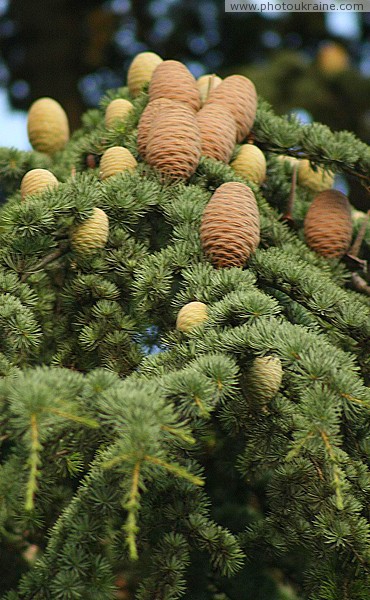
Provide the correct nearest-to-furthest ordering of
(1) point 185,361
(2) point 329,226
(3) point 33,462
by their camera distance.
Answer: (3) point 33,462
(1) point 185,361
(2) point 329,226

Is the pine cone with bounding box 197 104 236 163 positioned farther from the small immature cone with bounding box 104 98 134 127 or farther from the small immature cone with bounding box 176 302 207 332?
the small immature cone with bounding box 176 302 207 332

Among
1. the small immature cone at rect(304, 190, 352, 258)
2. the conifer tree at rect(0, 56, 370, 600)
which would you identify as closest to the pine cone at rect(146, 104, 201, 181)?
the conifer tree at rect(0, 56, 370, 600)

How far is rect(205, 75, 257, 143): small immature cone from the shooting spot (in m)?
1.34

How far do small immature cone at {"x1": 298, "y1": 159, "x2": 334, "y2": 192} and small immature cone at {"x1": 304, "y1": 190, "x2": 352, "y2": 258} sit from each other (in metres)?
0.11

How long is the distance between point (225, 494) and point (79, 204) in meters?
0.60

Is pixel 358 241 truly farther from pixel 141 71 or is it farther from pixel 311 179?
pixel 141 71

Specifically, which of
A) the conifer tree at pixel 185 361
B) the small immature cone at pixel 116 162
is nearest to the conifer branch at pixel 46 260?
the conifer tree at pixel 185 361

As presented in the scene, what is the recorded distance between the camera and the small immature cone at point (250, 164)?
131 cm

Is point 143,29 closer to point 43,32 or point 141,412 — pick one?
point 43,32

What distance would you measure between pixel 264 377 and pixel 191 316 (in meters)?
0.11

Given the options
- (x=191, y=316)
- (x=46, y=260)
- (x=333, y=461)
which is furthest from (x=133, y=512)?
(x=46, y=260)

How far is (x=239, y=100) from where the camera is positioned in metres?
1.36

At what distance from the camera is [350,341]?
111 centimetres

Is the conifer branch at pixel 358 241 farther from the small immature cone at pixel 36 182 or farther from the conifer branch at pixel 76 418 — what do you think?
the conifer branch at pixel 76 418
